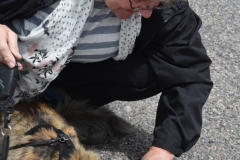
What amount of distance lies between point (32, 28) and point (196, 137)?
101 cm

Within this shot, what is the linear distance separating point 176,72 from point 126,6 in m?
0.50

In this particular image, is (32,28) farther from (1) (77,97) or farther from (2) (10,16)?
(1) (77,97)

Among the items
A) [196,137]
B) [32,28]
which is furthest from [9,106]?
[196,137]

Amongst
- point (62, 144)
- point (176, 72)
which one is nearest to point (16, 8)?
point (62, 144)

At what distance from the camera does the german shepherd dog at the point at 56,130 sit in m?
2.10

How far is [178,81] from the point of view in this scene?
2590mm

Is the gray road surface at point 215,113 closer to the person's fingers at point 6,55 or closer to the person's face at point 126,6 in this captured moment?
the person's face at point 126,6

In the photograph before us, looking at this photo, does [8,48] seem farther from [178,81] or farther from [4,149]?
[178,81]

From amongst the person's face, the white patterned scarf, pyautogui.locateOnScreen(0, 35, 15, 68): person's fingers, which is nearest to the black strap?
pyautogui.locateOnScreen(0, 35, 15, 68): person's fingers

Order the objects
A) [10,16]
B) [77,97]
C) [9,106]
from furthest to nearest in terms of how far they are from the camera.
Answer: [77,97], [10,16], [9,106]

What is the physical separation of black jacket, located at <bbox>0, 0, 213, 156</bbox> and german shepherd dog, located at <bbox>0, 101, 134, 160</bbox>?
0.35 metres

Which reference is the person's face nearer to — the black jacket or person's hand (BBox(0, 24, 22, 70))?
the black jacket

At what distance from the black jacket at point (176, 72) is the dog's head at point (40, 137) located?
20.0 inches

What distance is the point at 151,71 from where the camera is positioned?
2.66 meters
